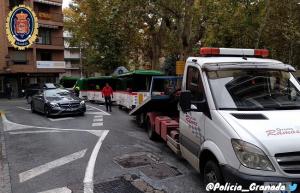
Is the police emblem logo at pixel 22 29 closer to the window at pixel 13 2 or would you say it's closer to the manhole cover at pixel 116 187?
the manhole cover at pixel 116 187

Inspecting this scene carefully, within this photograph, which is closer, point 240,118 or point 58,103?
point 240,118

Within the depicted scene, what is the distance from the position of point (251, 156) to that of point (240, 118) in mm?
681

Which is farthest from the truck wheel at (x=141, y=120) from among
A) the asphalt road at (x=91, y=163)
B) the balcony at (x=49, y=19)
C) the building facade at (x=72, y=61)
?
the building facade at (x=72, y=61)

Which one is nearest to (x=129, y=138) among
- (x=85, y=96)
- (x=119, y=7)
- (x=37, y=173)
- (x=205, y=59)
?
(x=37, y=173)

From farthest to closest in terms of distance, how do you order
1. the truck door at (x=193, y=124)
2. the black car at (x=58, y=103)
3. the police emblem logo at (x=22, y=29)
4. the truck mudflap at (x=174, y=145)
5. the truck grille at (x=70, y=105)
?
1. the police emblem logo at (x=22, y=29)
2. the truck grille at (x=70, y=105)
3. the black car at (x=58, y=103)
4. the truck mudflap at (x=174, y=145)
5. the truck door at (x=193, y=124)

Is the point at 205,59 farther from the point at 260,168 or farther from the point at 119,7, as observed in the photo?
the point at 119,7

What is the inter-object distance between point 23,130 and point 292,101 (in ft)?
37.2

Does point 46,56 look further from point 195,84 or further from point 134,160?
point 195,84

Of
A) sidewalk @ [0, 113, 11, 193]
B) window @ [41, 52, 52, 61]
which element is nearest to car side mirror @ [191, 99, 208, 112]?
sidewalk @ [0, 113, 11, 193]

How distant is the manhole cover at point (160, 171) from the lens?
766 cm

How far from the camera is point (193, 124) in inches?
261

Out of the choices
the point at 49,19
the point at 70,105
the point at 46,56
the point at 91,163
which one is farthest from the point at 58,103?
the point at 49,19

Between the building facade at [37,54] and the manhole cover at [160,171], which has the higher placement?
the building facade at [37,54]

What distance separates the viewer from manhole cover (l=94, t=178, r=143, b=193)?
6805mm
